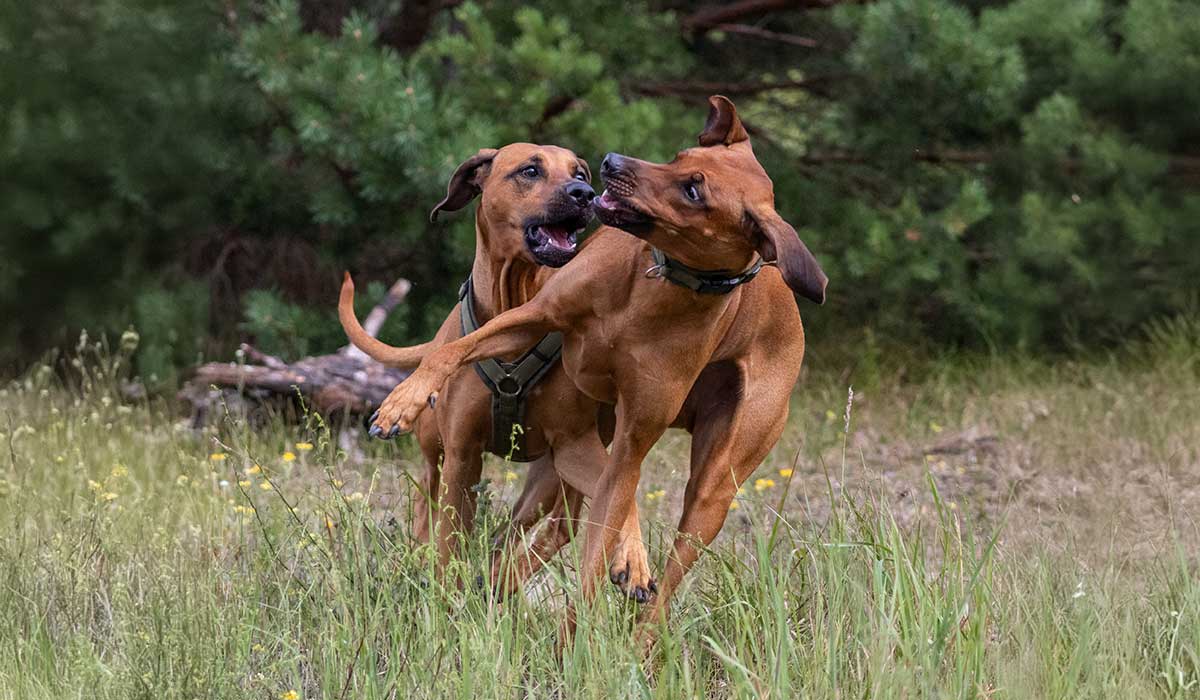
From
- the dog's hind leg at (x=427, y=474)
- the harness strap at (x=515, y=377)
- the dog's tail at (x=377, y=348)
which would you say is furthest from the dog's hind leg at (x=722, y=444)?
the dog's hind leg at (x=427, y=474)

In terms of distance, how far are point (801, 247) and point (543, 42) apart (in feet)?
13.2

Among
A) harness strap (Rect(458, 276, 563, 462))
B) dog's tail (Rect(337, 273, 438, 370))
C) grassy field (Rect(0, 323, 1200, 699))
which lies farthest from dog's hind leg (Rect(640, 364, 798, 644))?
dog's tail (Rect(337, 273, 438, 370))

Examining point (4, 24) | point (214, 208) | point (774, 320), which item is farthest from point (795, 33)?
point (774, 320)

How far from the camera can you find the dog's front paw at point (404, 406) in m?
3.15

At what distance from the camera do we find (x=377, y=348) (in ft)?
13.0

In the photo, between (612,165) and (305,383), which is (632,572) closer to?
(612,165)

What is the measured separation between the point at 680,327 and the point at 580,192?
0.70 metres

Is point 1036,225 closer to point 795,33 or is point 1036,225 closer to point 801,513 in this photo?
point 795,33

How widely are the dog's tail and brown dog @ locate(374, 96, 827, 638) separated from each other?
1.46 feet

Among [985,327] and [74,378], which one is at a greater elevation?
[74,378]

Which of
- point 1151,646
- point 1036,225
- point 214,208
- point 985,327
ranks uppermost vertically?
point 1151,646

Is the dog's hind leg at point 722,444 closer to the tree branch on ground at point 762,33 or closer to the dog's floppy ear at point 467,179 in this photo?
the dog's floppy ear at point 467,179

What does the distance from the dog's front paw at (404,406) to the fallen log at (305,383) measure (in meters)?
3.22

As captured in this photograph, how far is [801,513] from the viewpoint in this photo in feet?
18.1
